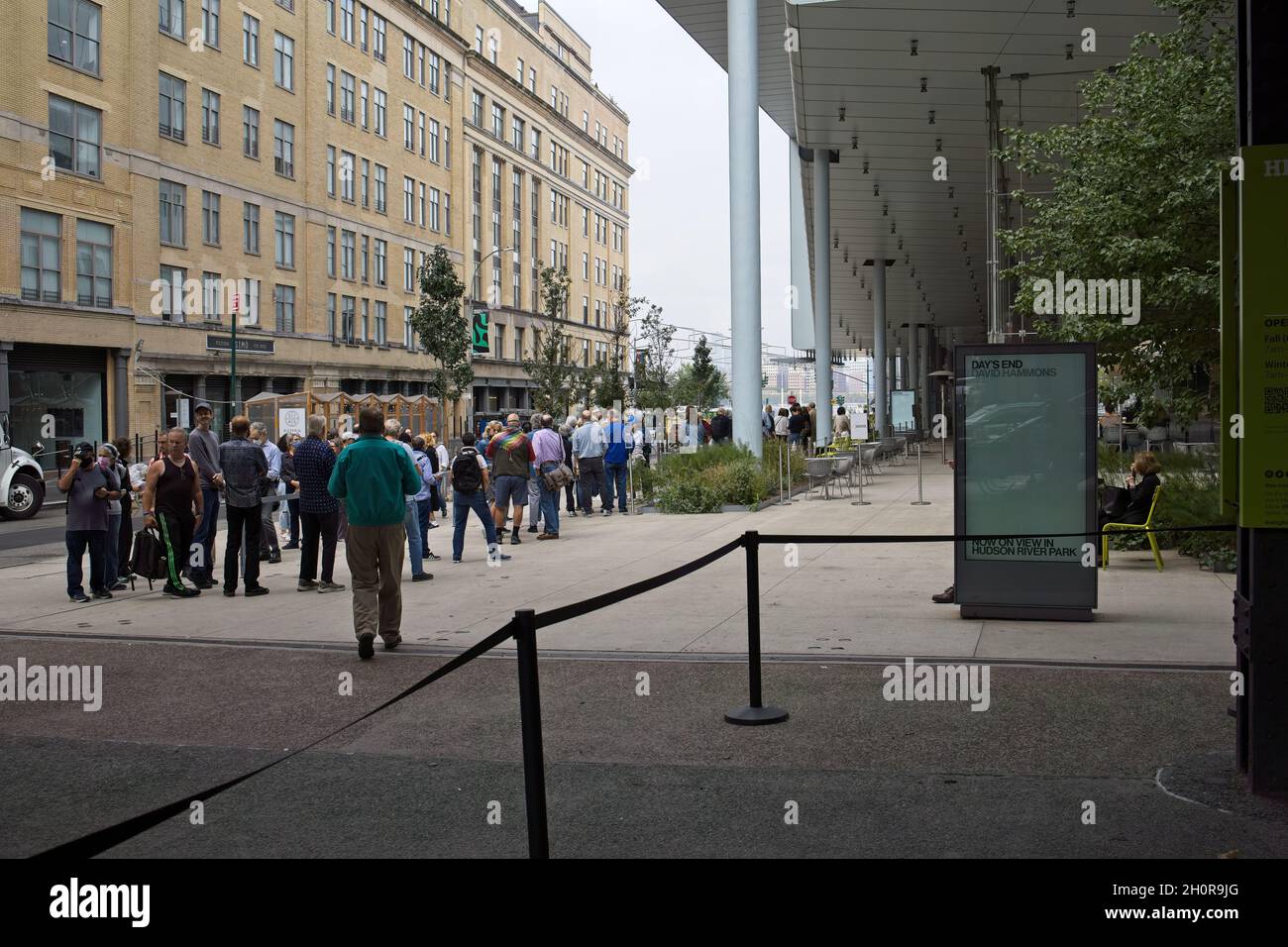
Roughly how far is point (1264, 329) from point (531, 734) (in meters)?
3.68

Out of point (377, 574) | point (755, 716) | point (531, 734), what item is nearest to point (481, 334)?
point (377, 574)

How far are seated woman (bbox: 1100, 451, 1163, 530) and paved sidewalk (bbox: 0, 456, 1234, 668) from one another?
0.54 m

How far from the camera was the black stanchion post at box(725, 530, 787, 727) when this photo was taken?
713cm

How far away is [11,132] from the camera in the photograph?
34656mm

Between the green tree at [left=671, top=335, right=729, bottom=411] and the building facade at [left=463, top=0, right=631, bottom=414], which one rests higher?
the building facade at [left=463, top=0, right=631, bottom=414]

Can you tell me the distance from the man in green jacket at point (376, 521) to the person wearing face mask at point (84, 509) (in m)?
4.53

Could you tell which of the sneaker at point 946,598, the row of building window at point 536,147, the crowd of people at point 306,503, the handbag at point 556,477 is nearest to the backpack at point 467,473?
the crowd of people at point 306,503

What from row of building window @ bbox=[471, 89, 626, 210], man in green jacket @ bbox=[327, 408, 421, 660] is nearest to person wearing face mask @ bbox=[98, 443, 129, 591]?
man in green jacket @ bbox=[327, 408, 421, 660]

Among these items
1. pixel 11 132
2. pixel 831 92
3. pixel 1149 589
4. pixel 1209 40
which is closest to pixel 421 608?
pixel 1149 589

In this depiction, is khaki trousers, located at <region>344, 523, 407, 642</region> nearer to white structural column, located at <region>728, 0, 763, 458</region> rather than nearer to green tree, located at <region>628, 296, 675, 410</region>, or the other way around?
white structural column, located at <region>728, 0, 763, 458</region>

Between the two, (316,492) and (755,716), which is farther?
(316,492)

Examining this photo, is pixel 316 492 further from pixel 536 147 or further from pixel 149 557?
pixel 536 147

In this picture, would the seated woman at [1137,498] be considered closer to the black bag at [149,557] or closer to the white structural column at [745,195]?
the black bag at [149,557]

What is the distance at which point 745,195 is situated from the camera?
1033 inches
